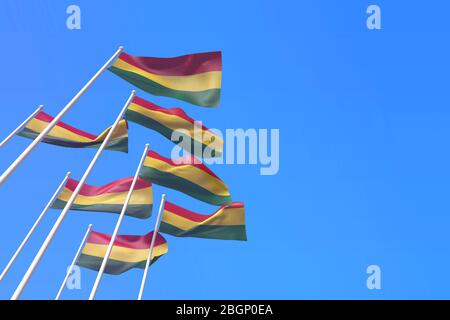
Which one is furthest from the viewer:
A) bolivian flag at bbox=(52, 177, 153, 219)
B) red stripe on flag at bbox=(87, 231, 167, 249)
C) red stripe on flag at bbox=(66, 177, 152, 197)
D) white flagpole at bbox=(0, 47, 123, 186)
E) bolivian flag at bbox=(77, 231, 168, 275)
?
red stripe on flag at bbox=(87, 231, 167, 249)

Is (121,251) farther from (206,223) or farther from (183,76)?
(183,76)

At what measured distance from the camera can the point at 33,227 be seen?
1991 cm

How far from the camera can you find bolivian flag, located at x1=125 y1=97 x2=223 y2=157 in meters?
17.5

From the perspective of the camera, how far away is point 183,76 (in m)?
16.8

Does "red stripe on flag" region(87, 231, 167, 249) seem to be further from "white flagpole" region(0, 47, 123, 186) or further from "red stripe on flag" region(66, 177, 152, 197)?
"white flagpole" region(0, 47, 123, 186)

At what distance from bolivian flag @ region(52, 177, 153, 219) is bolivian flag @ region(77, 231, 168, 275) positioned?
5.43 ft

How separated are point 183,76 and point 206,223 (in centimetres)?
669

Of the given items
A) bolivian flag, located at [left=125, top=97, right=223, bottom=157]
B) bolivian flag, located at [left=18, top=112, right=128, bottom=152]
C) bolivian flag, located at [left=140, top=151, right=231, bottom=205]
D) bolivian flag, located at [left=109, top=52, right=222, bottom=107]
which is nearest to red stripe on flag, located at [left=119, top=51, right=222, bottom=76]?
bolivian flag, located at [left=109, top=52, right=222, bottom=107]

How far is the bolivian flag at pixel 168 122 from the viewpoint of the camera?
57.3 ft

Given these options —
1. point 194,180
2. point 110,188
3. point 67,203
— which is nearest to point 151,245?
point 110,188
